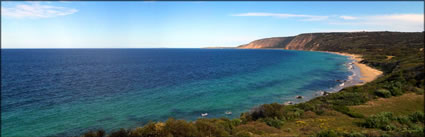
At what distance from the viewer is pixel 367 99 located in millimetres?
21594

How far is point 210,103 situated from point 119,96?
14844 mm

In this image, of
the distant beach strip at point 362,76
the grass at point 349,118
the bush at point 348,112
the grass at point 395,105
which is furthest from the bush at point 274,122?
the distant beach strip at point 362,76

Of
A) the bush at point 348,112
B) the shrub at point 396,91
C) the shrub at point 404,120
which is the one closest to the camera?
the shrub at point 404,120

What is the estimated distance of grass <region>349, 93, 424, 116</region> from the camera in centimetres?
1794

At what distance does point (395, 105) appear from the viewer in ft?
63.3

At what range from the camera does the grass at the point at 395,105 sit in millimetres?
17939

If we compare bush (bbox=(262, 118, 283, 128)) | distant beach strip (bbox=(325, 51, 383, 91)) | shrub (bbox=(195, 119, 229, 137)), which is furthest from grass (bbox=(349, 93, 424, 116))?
distant beach strip (bbox=(325, 51, 383, 91))

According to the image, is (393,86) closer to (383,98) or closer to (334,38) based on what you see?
(383,98)

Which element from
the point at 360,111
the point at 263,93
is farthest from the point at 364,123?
the point at 263,93

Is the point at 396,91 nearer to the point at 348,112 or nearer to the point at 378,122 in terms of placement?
the point at 348,112

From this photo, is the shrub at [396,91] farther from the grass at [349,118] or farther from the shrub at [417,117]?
the shrub at [417,117]

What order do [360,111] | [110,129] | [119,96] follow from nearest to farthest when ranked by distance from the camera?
[360,111] < [110,129] < [119,96]

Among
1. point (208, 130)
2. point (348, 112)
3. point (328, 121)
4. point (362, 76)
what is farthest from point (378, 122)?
point (362, 76)

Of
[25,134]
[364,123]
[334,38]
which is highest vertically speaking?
[334,38]
